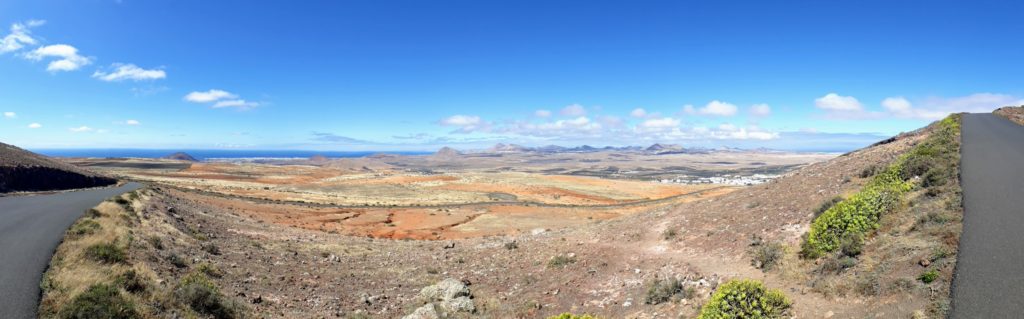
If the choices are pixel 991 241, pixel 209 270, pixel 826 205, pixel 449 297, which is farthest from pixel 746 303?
pixel 209 270

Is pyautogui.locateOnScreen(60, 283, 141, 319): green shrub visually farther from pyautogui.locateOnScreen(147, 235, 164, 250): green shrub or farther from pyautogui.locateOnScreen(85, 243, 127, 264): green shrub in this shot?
pyautogui.locateOnScreen(147, 235, 164, 250): green shrub

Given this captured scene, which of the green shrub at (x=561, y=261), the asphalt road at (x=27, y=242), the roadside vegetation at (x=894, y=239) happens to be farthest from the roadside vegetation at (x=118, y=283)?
the roadside vegetation at (x=894, y=239)

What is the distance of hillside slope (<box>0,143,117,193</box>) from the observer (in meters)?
34.3

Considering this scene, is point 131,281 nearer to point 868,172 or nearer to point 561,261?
point 561,261

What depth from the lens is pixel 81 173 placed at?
42.3 metres

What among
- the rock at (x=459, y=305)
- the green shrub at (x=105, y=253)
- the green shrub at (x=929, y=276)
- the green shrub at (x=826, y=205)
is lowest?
the rock at (x=459, y=305)

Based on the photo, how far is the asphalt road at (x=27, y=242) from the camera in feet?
30.0

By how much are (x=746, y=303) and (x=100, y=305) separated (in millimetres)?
13223

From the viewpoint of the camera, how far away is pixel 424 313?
1348cm

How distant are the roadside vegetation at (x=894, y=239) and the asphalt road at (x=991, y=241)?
21cm

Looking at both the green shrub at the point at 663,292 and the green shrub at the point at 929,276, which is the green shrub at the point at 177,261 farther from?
the green shrub at the point at 929,276

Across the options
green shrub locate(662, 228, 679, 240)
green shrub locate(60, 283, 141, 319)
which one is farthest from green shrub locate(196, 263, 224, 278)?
green shrub locate(662, 228, 679, 240)

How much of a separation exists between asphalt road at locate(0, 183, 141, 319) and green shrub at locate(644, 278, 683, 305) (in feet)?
45.9

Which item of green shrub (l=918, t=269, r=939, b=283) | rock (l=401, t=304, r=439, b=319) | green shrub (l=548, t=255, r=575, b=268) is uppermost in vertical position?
green shrub (l=918, t=269, r=939, b=283)
